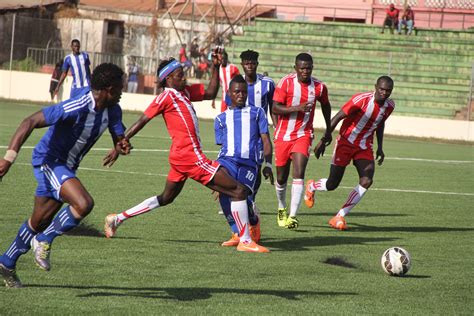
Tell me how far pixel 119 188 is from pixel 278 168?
3.27 metres

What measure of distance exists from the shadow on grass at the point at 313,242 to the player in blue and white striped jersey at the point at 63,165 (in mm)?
3555

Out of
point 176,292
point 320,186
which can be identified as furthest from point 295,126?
point 176,292

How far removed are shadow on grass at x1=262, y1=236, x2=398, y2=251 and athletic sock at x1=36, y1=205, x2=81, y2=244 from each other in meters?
3.63

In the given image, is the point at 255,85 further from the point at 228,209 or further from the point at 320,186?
the point at 228,209

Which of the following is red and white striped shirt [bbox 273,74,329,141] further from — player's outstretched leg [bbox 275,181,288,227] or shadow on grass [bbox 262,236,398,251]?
shadow on grass [bbox 262,236,398,251]

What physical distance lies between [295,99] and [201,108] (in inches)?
961

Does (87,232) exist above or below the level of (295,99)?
below

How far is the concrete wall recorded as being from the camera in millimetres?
34938

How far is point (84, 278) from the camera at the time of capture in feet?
29.1

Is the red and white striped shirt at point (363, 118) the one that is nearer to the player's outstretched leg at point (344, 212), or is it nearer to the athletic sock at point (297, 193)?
the player's outstretched leg at point (344, 212)

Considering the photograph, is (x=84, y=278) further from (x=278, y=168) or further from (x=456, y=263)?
(x=278, y=168)

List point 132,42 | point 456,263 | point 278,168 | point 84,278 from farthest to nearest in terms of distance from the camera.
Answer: point 132,42 → point 278,168 → point 456,263 → point 84,278

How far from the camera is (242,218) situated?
429 inches

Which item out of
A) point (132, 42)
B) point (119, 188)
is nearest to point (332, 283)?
point (119, 188)
